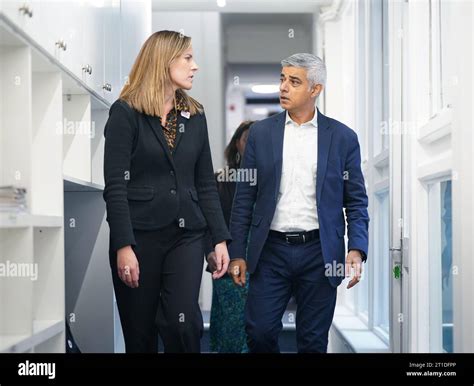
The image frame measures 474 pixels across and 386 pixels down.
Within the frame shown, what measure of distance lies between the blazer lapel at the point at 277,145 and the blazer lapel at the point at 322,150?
112mm

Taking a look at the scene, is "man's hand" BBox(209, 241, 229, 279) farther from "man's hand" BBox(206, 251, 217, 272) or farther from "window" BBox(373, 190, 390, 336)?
"window" BBox(373, 190, 390, 336)

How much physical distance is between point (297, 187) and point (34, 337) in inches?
33.9

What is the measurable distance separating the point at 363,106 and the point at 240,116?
6.70m

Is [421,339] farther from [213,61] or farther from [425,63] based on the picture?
[213,61]

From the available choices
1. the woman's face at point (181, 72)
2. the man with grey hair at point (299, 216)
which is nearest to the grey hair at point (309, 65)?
the man with grey hair at point (299, 216)

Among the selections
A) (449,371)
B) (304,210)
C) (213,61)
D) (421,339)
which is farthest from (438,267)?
(213,61)

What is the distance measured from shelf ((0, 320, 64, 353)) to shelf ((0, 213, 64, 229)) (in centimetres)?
28

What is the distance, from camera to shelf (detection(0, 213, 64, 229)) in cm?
197

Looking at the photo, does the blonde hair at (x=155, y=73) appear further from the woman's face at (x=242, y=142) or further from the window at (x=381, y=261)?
the window at (x=381, y=261)

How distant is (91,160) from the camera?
3.10 meters

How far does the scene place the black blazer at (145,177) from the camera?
2207 millimetres

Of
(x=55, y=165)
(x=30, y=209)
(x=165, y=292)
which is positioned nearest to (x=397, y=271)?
(x=165, y=292)

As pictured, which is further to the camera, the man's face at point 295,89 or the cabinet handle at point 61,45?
the man's face at point 295,89

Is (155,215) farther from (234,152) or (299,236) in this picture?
(234,152)
